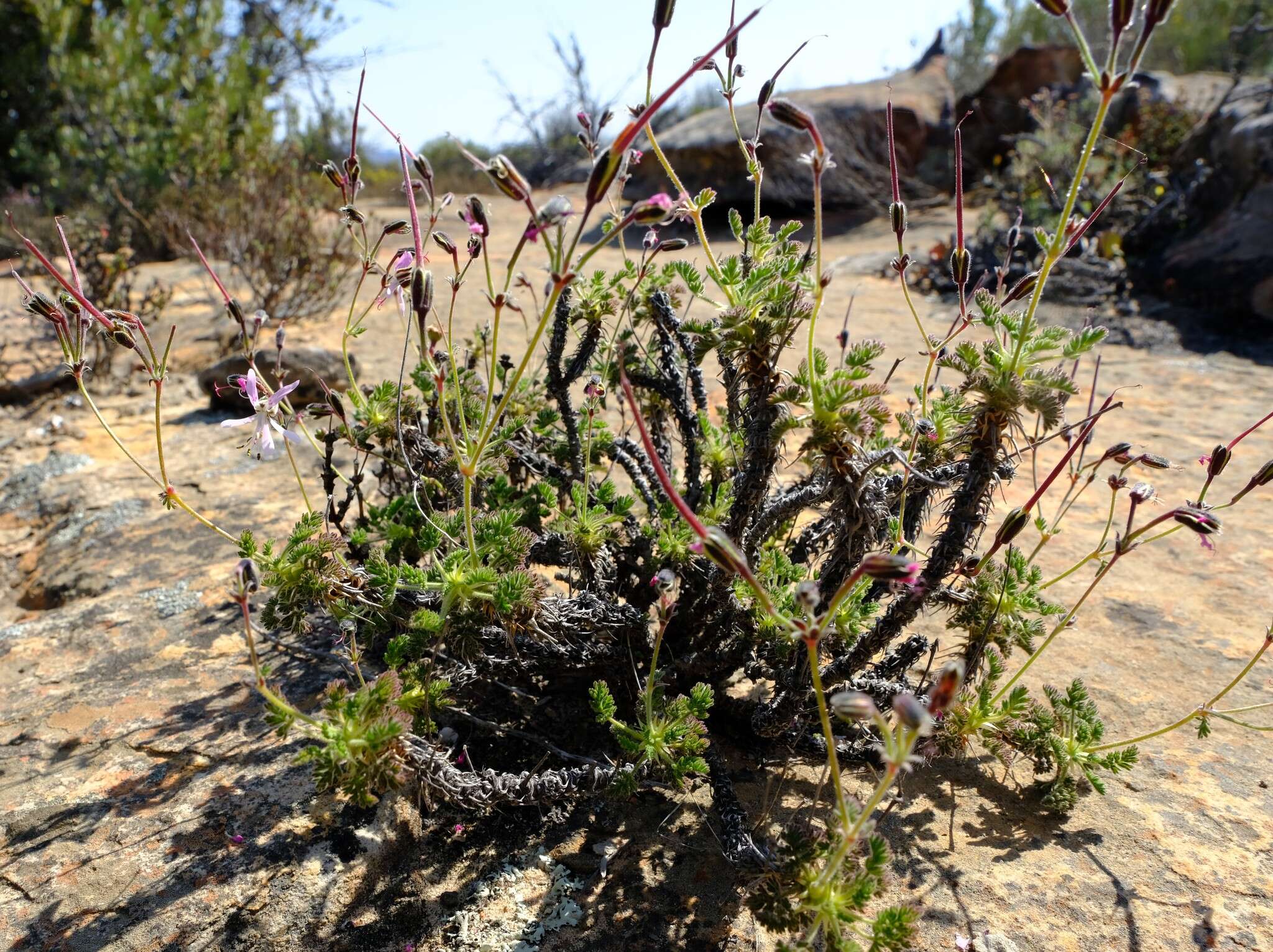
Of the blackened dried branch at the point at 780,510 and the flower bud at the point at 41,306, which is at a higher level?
the flower bud at the point at 41,306

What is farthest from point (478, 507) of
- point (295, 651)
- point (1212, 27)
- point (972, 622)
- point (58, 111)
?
point (1212, 27)

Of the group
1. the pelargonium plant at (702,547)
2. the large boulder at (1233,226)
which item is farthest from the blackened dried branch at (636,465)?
the large boulder at (1233,226)

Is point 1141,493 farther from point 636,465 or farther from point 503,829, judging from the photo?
point 503,829

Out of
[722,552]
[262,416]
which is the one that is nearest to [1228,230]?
[722,552]

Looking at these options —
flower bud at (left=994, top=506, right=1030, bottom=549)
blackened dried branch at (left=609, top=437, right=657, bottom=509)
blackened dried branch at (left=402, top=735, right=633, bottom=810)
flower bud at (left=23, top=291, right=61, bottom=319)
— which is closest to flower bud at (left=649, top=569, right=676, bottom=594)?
blackened dried branch at (left=402, top=735, right=633, bottom=810)

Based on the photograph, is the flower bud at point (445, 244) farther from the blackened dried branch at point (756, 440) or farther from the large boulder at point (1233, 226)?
the large boulder at point (1233, 226)

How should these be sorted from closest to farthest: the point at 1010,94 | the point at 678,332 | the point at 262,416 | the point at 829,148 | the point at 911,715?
the point at 911,715 < the point at 262,416 < the point at 678,332 < the point at 829,148 < the point at 1010,94
